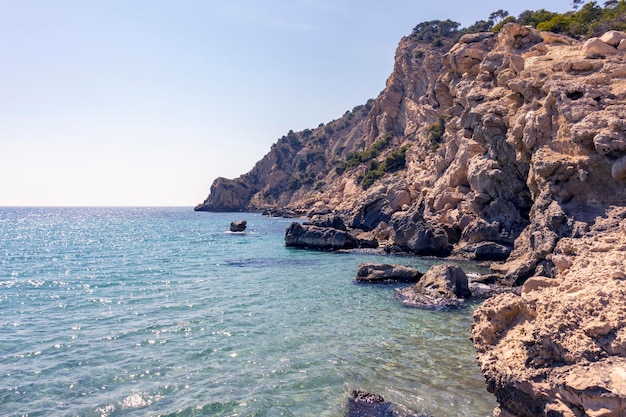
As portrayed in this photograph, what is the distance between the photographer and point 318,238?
136ft

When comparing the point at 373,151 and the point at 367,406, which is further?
the point at 373,151

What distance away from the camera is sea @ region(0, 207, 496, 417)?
9.92 m

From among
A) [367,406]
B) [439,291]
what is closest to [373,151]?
[439,291]

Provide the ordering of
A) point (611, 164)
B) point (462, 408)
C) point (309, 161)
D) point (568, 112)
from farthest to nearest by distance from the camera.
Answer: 1. point (309, 161)
2. point (568, 112)
3. point (611, 164)
4. point (462, 408)

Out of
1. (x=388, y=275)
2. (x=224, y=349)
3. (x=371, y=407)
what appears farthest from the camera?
(x=388, y=275)

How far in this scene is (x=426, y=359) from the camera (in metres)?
12.4

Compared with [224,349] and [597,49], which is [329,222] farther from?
[224,349]

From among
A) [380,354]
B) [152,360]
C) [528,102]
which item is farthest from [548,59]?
[152,360]

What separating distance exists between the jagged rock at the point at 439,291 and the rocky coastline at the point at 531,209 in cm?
22

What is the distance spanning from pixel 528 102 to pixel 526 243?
952 centimetres

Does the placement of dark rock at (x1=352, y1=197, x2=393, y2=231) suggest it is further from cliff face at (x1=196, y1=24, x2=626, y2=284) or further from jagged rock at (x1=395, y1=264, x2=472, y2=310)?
jagged rock at (x1=395, y1=264, x2=472, y2=310)

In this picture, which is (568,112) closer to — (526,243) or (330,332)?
(526,243)

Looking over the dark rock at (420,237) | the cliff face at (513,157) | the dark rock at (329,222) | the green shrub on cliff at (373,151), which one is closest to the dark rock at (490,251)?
the cliff face at (513,157)

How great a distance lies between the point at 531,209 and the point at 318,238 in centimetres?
2058
